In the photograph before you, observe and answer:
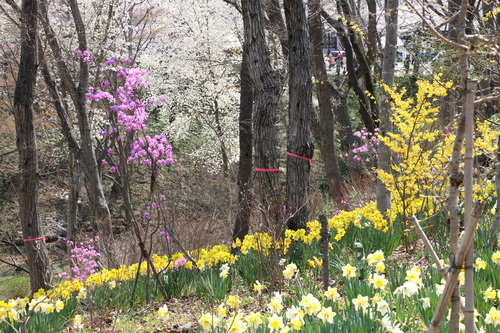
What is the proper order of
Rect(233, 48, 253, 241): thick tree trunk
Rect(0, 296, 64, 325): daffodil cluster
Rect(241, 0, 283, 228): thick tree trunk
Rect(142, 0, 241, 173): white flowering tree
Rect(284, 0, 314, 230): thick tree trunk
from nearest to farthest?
1. Rect(0, 296, 64, 325): daffodil cluster
2. Rect(241, 0, 283, 228): thick tree trunk
3. Rect(284, 0, 314, 230): thick tree trunk
4. Rect(233, 48, 253, 241): thick tree trunk
5. Rect(142, 0, 241, 173): white flowering tree

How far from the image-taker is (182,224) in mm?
9117

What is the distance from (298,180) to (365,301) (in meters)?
3.86

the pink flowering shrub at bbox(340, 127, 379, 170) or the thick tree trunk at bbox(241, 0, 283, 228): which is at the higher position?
the thick tree trunk at bbox(241, 0, 283, 228)

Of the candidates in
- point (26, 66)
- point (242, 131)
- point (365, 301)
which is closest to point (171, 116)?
point (242, 131)

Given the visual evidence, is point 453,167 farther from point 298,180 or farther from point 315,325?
point 298,180

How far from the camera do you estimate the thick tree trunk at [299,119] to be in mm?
6398

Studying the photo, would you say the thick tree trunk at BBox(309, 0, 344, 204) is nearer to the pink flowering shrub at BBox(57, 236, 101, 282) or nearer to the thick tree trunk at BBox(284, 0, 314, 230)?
the thick tree trunk at BBox(284, 0, 314, 230)

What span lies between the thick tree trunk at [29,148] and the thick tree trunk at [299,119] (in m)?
3.60

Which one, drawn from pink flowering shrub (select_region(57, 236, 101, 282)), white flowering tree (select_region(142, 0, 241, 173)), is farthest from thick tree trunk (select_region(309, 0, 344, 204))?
white flowering tree (select_region(142, 0, 241, 173))

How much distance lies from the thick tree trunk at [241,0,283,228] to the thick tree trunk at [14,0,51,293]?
3.04 meters

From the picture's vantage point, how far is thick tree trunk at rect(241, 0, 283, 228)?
624cm

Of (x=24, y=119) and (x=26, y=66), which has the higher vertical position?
(x=26, y=66)

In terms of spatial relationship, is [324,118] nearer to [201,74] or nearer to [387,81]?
[387,81]

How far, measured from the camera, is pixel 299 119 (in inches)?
253
